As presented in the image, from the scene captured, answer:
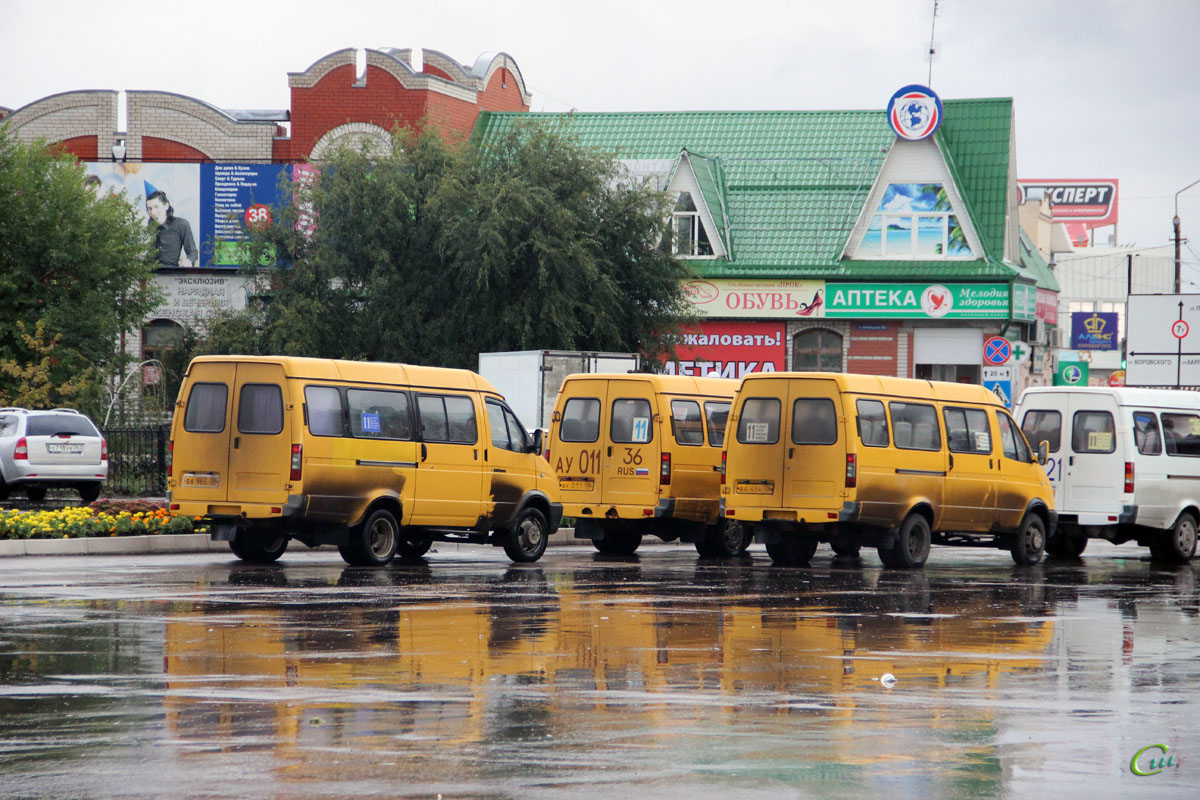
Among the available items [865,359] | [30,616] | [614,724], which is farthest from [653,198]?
[614,724]

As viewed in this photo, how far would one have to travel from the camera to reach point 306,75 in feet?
165

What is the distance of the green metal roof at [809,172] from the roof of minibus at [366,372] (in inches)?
1006

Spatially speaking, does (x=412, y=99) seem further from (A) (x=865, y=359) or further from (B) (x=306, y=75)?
(A) (x=865, y=359)

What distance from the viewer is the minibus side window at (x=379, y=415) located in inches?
746

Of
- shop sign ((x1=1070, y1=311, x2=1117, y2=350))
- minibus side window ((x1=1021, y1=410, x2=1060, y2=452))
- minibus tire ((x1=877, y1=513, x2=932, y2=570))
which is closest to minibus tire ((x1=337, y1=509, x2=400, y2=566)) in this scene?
minibus tire ((x1=877, y1=513, x2=932, y2=570))

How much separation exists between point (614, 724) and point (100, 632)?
5218mm

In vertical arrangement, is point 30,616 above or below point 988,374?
below

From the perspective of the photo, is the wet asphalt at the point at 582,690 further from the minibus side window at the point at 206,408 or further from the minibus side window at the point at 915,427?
the minibus side window at the point at 915,427

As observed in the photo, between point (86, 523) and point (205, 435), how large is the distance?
3.80 meters

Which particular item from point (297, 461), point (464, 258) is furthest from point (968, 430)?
point (464, 258)

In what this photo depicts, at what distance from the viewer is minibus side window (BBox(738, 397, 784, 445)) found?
20.4 metres

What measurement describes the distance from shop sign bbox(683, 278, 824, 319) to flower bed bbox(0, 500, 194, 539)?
2616 centimetres

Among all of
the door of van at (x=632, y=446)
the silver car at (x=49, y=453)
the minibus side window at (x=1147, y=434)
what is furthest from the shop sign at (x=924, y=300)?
the door of van at (x=632, y=446)

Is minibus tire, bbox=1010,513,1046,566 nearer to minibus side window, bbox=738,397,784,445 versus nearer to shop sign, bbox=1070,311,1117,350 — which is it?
minibus side window, bbox=738,397,784,445
